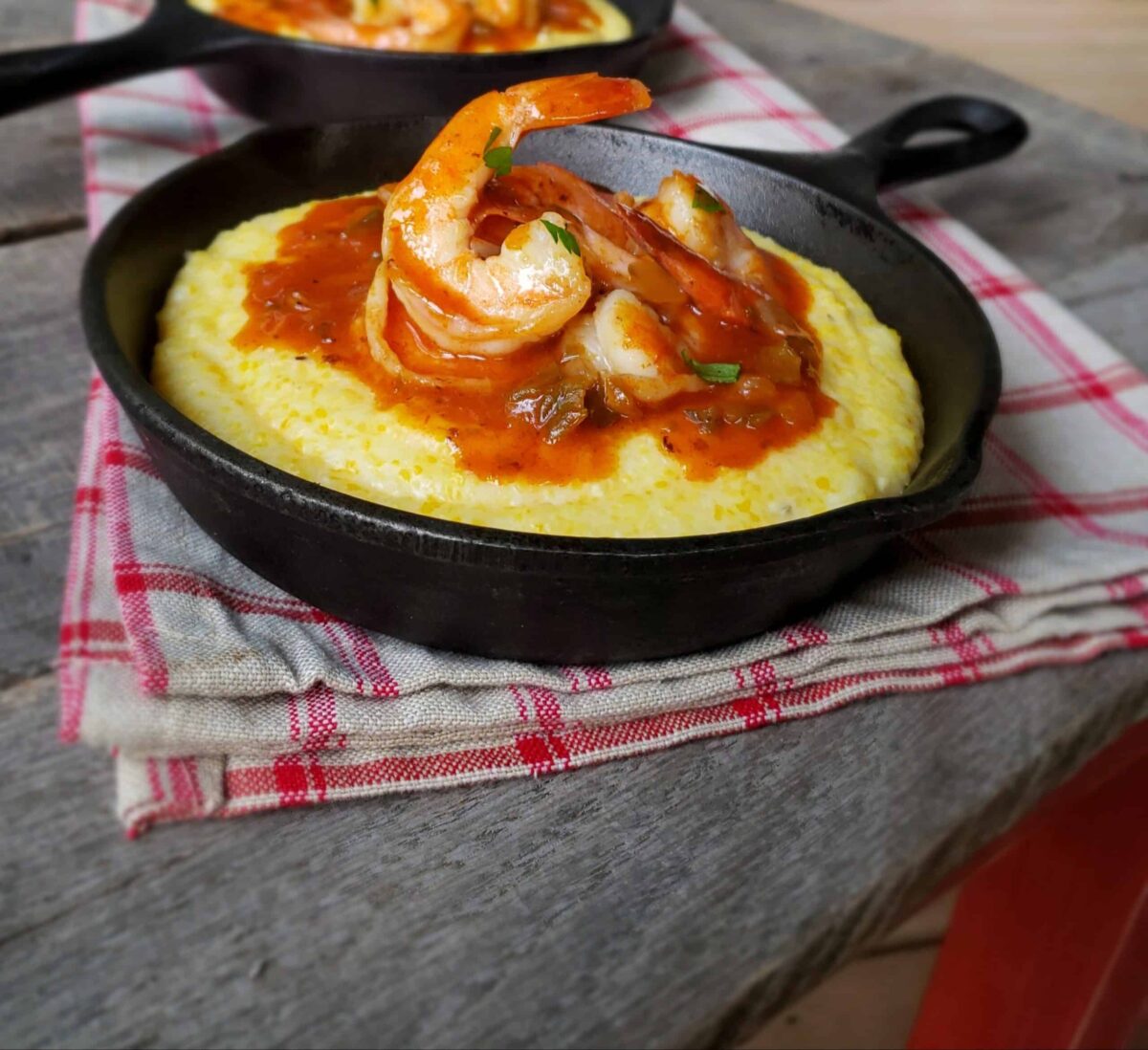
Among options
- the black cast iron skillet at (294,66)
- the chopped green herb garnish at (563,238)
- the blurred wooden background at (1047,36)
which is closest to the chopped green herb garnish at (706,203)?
the chopped green herb garnish at (563,238)

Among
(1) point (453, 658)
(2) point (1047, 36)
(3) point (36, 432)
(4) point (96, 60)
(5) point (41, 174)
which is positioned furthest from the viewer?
(2) point (1047, 36)

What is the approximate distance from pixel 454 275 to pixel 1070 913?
161 centimetres

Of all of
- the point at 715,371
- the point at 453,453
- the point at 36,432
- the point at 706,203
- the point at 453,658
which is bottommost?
the point at 36,432

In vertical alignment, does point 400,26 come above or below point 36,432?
above

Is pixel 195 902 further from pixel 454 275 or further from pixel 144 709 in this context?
pixel 454 275

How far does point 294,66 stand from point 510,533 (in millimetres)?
1581

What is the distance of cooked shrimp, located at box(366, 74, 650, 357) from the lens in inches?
53.4

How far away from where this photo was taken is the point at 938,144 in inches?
94.0

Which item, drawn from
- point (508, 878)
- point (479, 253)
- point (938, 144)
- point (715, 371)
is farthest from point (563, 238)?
point (938, 144)

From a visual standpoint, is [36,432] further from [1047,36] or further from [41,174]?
[1047,36]

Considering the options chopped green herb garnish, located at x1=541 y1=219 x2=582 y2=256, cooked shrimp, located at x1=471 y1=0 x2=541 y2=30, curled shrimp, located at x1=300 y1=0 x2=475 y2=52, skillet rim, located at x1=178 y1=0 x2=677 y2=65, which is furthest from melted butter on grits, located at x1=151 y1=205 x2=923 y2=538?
cooked shrimp, located at x1=471 y1=0 x2=541 y2=30

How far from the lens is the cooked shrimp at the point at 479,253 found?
1357mm

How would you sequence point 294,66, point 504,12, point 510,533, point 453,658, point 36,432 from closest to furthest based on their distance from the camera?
1. point 510,533
2. point 453,658
3. point 36,432
4. point 294,66
5. point 504,12

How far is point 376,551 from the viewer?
3.98 feet
